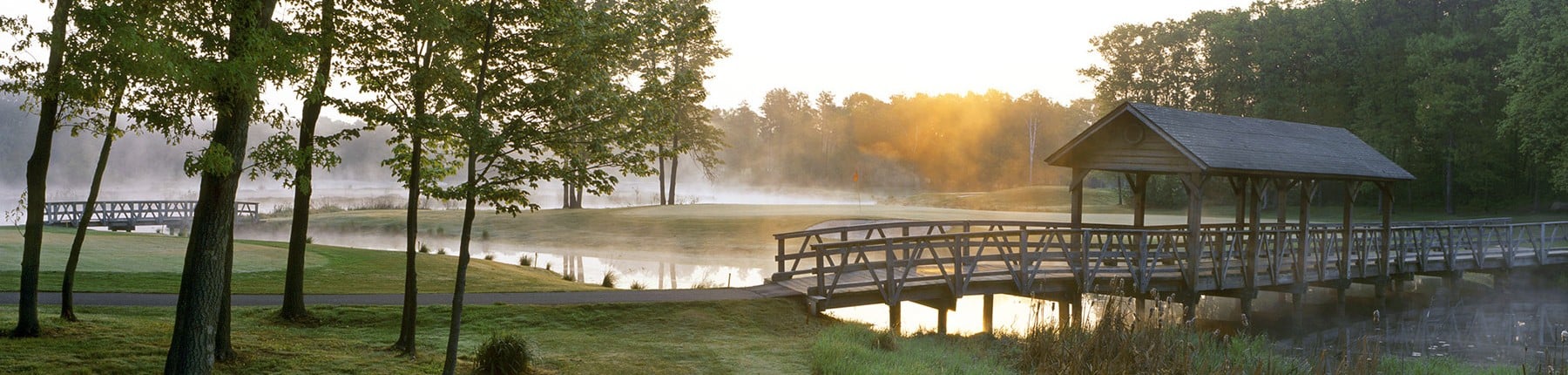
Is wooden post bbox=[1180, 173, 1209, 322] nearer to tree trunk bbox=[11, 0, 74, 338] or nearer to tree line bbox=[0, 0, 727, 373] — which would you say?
tree line bbox=[0, 0, 727, 373]

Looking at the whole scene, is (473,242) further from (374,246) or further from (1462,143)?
(1462,143)

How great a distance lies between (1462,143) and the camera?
46.6 metres

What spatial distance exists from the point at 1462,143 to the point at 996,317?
129 feet

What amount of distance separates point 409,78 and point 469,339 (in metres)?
4.04

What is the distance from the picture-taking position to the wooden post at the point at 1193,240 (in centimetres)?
1870

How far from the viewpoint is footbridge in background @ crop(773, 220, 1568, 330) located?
16719mm

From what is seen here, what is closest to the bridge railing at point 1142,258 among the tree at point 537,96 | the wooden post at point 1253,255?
the wooden post at point 1253,255

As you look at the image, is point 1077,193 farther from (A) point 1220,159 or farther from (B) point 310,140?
(B) point 310,140

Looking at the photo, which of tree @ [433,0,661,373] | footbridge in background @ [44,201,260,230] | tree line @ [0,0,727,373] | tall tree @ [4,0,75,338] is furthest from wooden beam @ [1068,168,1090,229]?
footbridge in background @ [44,201,260,230]

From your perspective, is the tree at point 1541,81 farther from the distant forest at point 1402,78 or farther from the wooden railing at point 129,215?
the wooden railing at point 129,215

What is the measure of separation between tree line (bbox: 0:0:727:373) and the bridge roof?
11.6m

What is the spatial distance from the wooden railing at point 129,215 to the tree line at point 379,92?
3239 cm

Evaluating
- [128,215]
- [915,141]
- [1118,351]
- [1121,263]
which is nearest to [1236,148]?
[1121,263]

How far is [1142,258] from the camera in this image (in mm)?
18578
